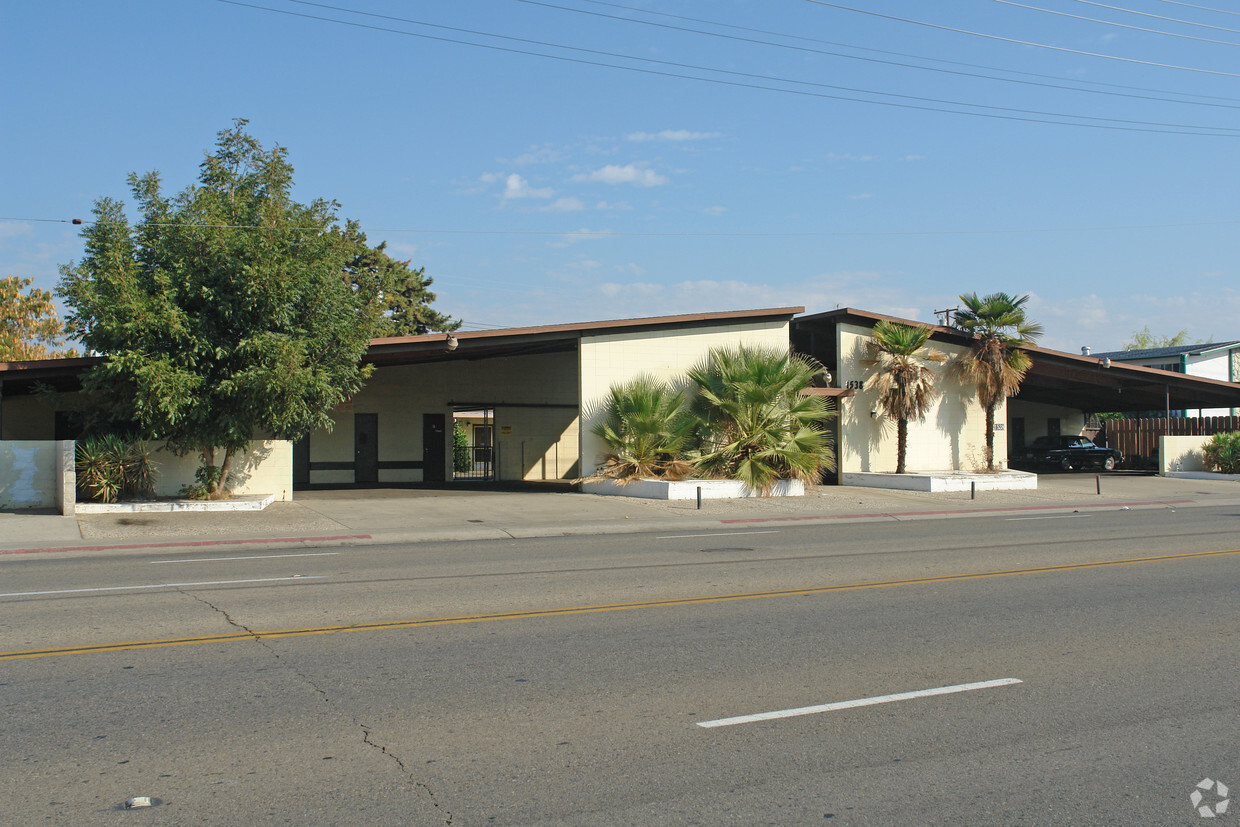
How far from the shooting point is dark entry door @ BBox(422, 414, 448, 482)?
99.7ft

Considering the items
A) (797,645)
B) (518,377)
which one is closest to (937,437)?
(518,377)

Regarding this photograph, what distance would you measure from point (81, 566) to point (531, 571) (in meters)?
6.07

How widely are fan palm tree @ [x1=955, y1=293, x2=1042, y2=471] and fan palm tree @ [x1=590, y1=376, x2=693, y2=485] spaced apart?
35.0 feet

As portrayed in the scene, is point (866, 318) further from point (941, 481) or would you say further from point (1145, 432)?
point (1145, 432)

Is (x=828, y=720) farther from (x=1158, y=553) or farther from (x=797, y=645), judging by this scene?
(x=1158, y=553)

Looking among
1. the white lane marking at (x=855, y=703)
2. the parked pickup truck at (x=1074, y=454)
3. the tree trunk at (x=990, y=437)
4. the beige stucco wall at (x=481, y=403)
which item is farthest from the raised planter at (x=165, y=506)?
the parked pickup truck at (x=1074, y=454)

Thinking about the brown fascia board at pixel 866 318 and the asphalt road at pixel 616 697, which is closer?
the asphalt road at pixel 616 697

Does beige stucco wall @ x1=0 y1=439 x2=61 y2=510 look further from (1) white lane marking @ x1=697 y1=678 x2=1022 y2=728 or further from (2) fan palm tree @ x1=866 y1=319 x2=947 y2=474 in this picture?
(2) fan palm tree @ x1=866 y1=319 x2=947 y2=474

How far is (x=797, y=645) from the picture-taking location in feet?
24.8

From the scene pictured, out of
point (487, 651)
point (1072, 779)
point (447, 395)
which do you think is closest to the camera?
→ point (1072, 779)

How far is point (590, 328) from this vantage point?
25.3 meters

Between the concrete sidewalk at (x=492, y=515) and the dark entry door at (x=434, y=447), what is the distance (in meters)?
3.48

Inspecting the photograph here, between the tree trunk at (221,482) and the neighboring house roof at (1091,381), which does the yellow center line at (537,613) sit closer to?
the tree trunk at (221,482)

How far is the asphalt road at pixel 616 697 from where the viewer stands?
4520mm
